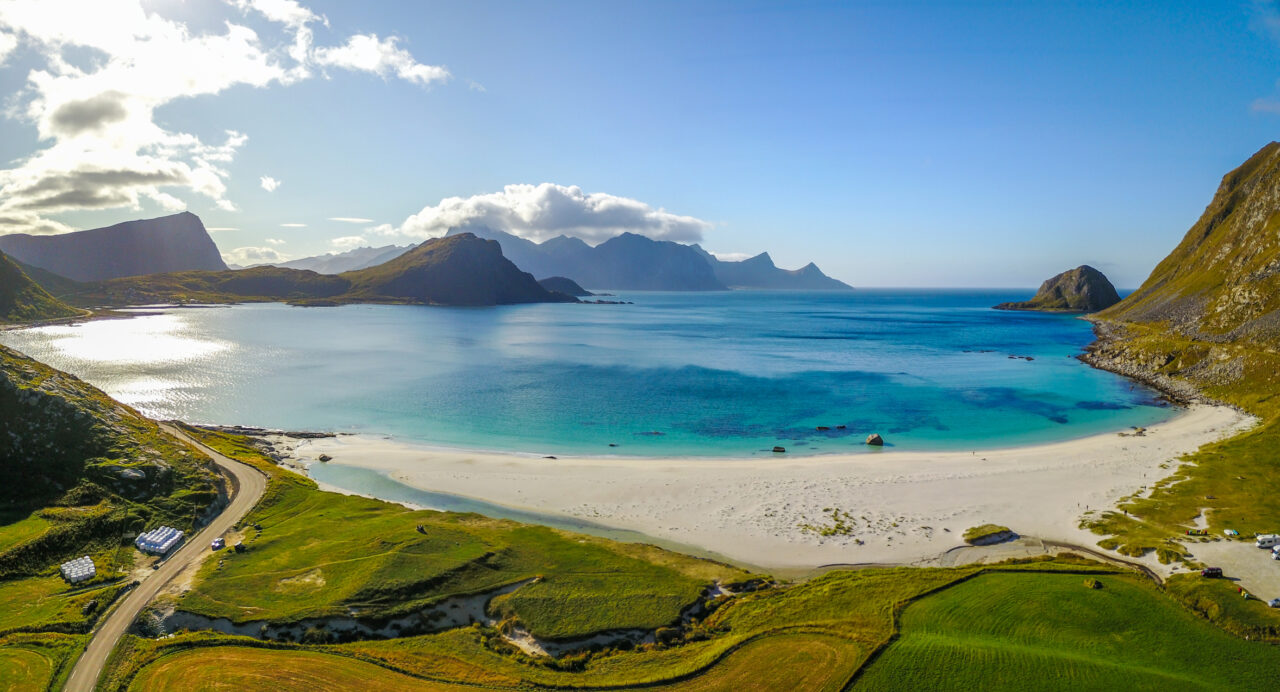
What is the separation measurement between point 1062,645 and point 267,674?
41.7 m

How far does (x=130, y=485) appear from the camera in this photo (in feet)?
160

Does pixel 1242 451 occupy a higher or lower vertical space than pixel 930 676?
higher

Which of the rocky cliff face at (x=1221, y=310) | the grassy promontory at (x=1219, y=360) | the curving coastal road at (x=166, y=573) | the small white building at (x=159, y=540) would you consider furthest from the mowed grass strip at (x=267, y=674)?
the rocky cliff face at (x=1221, y=310)

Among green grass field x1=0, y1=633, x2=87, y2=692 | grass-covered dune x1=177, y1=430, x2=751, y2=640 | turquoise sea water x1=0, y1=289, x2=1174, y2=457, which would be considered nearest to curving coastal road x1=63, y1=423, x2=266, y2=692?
green grass field x1=0, y1=633, x2=87, y2=692

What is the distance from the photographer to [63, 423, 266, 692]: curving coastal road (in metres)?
28.8

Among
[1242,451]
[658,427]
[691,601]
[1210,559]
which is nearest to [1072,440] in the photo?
[1242,451]

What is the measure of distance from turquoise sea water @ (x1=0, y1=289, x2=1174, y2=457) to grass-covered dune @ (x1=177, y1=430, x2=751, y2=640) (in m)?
28.3

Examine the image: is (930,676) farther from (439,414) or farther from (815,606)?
(439,414)

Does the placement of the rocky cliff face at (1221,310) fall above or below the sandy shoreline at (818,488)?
above

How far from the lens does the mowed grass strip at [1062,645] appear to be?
26.9 metres

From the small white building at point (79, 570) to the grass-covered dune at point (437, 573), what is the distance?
6.49 m

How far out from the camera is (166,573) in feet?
125

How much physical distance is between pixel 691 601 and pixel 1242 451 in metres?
66.5

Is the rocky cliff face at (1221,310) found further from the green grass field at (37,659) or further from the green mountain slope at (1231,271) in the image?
the green grass field at (37,659)
